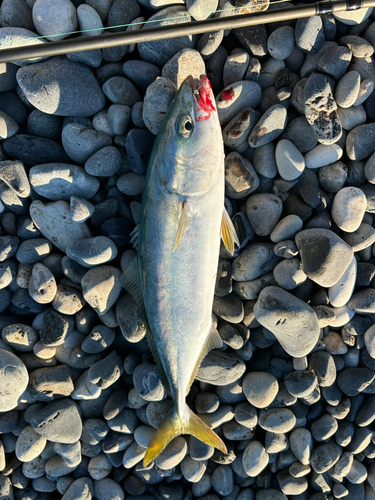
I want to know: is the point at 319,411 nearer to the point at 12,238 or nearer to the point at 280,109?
the point at 280,109

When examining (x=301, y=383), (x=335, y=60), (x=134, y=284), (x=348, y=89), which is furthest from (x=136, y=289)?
(x=335, y=60)

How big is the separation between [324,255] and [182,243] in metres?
1.19

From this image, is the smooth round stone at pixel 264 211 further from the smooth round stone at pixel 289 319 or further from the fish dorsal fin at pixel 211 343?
the fish dorsal fin at pixel 211 343

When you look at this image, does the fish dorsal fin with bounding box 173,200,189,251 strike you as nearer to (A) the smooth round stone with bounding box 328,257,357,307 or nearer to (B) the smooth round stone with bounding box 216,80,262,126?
(B) the smooth round stone with bounding box 216,80,262,126

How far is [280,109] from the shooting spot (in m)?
2.82

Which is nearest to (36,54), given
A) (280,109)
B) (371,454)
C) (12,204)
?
(12,204)

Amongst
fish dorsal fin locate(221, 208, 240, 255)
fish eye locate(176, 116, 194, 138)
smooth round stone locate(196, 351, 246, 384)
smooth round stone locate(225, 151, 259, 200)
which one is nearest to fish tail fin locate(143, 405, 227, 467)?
smooth round stone locate(196, 351, 246, 384)

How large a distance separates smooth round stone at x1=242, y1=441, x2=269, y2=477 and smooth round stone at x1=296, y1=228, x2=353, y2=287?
159 centimetres

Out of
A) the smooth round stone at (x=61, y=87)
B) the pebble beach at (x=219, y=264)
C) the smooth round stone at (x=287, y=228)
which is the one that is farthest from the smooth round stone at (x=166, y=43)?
the smooth round stone at (x=287, y=228)

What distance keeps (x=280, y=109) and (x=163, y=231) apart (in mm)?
1389

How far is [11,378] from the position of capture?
9.61ft

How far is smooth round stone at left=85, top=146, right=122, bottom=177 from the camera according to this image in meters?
2.91

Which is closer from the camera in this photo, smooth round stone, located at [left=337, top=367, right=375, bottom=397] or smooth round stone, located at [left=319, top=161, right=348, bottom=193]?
smooth round stone, located at [left=319, top=161, right=348, bottom=193]

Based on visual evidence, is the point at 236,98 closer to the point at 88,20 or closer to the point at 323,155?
the point at 323,155
